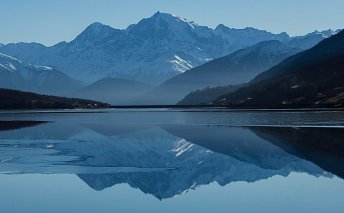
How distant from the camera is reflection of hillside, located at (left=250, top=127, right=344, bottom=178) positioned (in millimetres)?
56688

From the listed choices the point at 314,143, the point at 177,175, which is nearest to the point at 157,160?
the point at 177,175

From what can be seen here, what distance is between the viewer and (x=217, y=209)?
3834 cm

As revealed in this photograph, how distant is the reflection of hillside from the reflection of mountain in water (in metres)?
1.46

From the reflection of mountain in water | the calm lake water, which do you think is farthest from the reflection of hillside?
the reflection of mountain in water

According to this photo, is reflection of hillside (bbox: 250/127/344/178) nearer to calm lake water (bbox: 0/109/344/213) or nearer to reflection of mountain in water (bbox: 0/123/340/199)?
calm lake water (bbox: 0/109/344/213)

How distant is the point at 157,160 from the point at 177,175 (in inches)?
446

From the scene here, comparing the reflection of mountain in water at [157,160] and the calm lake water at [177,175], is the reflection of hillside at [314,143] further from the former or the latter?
the reflection of mountain in water at [157,160]

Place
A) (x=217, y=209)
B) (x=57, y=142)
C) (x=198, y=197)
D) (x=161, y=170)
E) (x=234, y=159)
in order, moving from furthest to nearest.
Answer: (x=57, y=142) < (x=234, y=159) < (x=161, y=170) < (x=198, y=197) < (x=217, y=209)

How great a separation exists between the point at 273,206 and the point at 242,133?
5663cm

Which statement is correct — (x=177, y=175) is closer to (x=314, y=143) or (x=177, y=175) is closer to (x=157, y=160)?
(x=157, y=160)

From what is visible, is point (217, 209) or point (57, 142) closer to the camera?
point (217, 209)

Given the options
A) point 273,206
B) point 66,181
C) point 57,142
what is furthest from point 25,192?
point 57,142

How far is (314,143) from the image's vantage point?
74.2m

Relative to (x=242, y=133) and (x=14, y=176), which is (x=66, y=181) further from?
(x=242, y=133)
